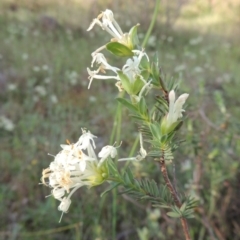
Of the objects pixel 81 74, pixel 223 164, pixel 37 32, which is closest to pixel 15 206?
pixel 223 164

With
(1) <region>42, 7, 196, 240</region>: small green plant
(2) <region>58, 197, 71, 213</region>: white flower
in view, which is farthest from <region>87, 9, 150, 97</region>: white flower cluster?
(2) <region>58, 197, 71, 213</region>: white flower

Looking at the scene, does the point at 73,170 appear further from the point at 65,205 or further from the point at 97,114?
the point at 97,114

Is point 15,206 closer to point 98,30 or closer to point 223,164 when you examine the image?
point 223,164

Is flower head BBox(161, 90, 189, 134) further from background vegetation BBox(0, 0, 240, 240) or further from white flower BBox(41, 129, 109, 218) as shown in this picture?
background vegetation BBox(0, 0, 240, 240)

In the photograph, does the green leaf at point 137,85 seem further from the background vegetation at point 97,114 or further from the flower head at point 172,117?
the background vegetation at point 97,114

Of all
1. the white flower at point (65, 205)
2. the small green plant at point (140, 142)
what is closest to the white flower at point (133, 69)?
the small green plant at point (140, 142)

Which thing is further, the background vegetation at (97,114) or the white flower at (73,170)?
the background vegetation at (97,114)
